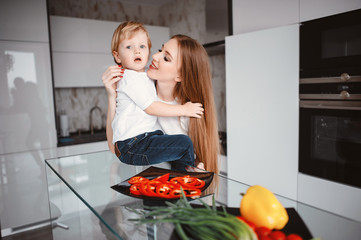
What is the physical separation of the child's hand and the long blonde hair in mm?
36

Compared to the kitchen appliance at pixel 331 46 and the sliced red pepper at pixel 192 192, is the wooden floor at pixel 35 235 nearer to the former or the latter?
the sliced red pepper at pixel 192 192

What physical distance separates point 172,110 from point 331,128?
1.19m

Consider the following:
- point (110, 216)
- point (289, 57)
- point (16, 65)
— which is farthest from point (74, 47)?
point (110, 216)

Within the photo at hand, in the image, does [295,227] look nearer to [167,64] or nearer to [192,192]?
[192,192]

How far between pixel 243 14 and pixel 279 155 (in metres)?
1.21

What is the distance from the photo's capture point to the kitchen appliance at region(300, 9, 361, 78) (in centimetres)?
159

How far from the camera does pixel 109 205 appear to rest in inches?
33.4

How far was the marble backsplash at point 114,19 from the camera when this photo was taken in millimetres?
3254

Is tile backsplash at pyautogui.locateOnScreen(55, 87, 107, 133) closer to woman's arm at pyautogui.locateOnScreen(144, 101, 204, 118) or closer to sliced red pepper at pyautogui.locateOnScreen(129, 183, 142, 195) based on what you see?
woman's arm at pyautogui.locateOnScreen(144, 101, 204, 118)

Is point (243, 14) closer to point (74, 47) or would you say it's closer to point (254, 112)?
point (254, 112)

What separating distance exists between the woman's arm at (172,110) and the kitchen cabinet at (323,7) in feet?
3.81

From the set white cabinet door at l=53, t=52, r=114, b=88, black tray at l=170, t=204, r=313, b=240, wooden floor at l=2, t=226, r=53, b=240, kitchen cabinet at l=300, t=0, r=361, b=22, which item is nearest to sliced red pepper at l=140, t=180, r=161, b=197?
black tray at l=170, t=204, r=313, b=240

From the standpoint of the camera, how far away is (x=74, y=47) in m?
2.92

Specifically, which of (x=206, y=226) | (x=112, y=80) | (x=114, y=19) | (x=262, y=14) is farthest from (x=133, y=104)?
(x=114, y=19)
